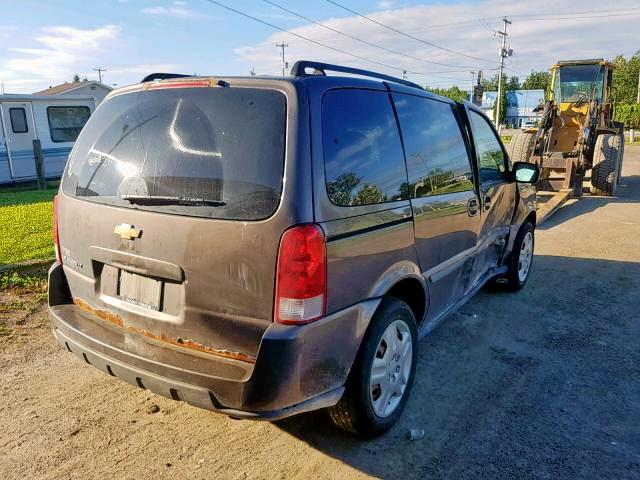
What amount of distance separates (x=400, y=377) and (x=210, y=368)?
4.06 feet

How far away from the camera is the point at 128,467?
100 inches

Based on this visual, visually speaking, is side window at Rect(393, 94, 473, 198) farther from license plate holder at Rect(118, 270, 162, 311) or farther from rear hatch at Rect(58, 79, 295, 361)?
license plate holder at Rect(118, 270, 162, 311)

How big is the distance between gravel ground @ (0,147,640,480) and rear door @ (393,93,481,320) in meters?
0.62

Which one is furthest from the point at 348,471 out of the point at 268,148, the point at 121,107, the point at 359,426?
the point at 121,107

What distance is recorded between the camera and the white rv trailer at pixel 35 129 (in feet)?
46.7

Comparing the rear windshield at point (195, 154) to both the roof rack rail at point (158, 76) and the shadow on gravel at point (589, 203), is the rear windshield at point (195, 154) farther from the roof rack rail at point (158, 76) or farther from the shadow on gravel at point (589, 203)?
the shadow on gravel at point (589, 203)

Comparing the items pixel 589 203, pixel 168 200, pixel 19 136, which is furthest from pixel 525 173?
pixel 19 136

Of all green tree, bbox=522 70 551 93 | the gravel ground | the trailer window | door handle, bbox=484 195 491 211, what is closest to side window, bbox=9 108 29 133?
the trailer window

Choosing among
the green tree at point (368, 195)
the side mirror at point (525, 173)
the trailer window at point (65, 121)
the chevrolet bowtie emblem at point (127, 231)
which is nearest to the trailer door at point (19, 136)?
the trailer window at point (65, 121)

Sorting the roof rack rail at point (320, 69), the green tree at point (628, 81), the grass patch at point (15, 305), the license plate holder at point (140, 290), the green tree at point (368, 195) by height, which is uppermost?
the green tree at point (628, 81)

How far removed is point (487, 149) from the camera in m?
4.41

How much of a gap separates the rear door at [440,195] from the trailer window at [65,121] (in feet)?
49.7

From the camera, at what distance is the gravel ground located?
2574 mm

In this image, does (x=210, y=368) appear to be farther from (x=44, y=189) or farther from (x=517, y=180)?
(x=44, y=189)
